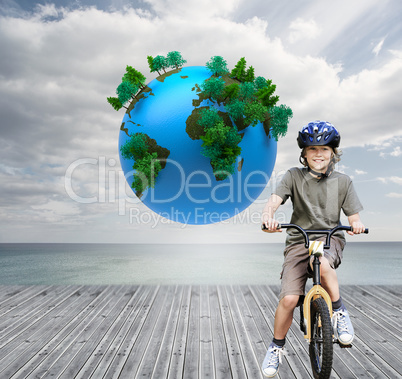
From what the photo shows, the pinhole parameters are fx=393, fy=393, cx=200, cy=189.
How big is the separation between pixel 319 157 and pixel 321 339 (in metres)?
1.21

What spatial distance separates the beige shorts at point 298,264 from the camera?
268 centimetres

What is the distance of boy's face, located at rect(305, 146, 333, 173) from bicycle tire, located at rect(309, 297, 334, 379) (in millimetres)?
911

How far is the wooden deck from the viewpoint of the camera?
324 centimetres

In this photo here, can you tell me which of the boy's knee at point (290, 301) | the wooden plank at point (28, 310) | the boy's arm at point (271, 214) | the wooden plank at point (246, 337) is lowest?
the wooden plank at point (28, 310)

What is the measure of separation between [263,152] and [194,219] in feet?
3.22

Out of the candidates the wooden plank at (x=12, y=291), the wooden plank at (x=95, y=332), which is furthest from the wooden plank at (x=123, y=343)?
the wooden plank at (x=12, y=291)

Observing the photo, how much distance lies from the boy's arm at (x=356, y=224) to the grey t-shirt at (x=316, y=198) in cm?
3

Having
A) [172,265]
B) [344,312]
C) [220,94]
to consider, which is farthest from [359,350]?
[172,265]

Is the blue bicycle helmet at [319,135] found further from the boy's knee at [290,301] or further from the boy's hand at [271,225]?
the boy's knee at [290,301]

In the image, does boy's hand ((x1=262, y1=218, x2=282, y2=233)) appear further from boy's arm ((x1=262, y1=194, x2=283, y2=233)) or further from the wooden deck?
the wooden deck

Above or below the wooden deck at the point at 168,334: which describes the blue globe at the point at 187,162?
above

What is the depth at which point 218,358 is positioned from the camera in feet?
11.2

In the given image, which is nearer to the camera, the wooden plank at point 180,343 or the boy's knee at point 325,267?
the boy's knee at point 325,267

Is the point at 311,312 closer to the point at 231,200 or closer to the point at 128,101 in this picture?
the point at 231,200
